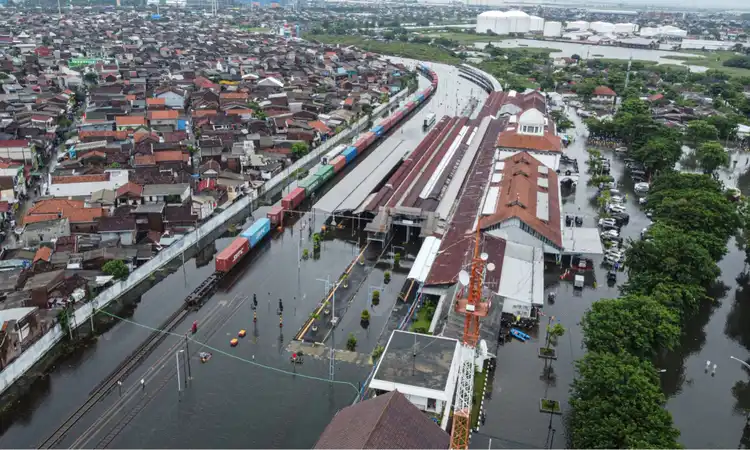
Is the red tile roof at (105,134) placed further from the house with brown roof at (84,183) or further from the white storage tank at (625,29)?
the white storage tank at (625,29)

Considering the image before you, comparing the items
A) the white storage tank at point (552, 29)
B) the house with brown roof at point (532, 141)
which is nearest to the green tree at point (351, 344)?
the house with brown roof at point (532, 141)

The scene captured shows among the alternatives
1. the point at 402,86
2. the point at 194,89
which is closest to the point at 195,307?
the point at 194,89

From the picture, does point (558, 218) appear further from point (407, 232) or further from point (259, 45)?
point (259, 45)

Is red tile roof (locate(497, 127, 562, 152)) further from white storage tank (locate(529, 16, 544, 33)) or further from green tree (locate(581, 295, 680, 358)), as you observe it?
white storage tank (locate(529, 16, 544, 33))

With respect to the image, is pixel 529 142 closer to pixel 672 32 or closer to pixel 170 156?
pixel 170 156

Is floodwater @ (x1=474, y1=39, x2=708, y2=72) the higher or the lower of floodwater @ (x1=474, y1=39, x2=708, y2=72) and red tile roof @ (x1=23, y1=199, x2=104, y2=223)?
the higher

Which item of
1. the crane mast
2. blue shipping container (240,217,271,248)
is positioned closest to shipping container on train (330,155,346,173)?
blue shipping container (240,217,271,248)
